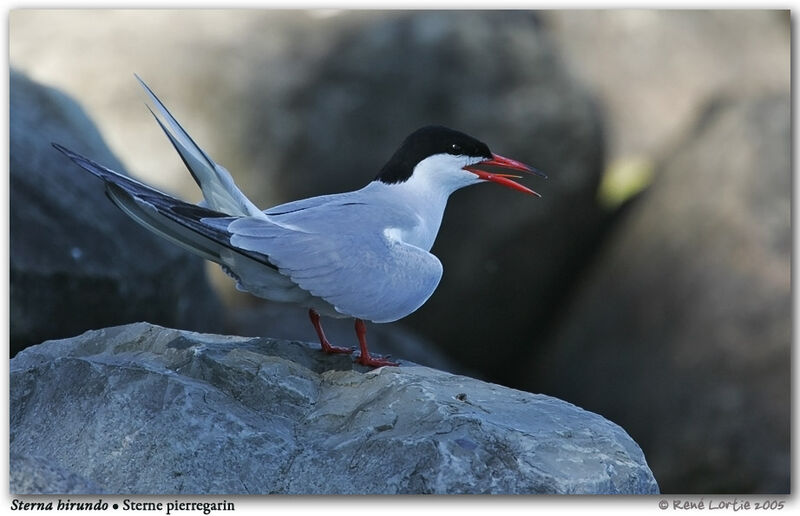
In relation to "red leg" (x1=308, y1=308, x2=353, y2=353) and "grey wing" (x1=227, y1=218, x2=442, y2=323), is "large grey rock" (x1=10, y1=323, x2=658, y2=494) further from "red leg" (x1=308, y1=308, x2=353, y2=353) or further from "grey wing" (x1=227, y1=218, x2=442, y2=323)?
"grey wing" (x1=227, y1=218, x2=442, y2=323)

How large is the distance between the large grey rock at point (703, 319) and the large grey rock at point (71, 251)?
2.34 metres

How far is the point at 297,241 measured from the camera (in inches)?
143

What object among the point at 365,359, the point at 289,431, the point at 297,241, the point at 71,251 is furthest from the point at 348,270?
the point at 71,251

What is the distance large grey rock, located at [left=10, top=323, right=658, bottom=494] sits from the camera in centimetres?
334

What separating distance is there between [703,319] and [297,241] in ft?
10.1

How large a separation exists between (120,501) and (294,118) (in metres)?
3.45

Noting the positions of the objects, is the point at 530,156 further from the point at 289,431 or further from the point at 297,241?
the point at 289,431

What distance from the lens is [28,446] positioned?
3713 millimetres

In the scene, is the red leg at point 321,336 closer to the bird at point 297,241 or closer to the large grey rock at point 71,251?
the bird at point 297,241

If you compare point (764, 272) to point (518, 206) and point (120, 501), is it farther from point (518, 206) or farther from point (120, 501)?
point (120, 501)

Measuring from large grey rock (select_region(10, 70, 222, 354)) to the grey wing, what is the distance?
134 cm

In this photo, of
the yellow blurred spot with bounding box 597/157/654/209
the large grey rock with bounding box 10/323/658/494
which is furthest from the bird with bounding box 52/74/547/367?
the yellow blurred spot with bounding box 597/157/654/209

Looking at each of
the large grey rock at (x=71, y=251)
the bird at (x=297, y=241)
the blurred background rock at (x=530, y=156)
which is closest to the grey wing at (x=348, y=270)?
the bird at (x=297, y=241)

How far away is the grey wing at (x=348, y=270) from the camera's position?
3572 mm
